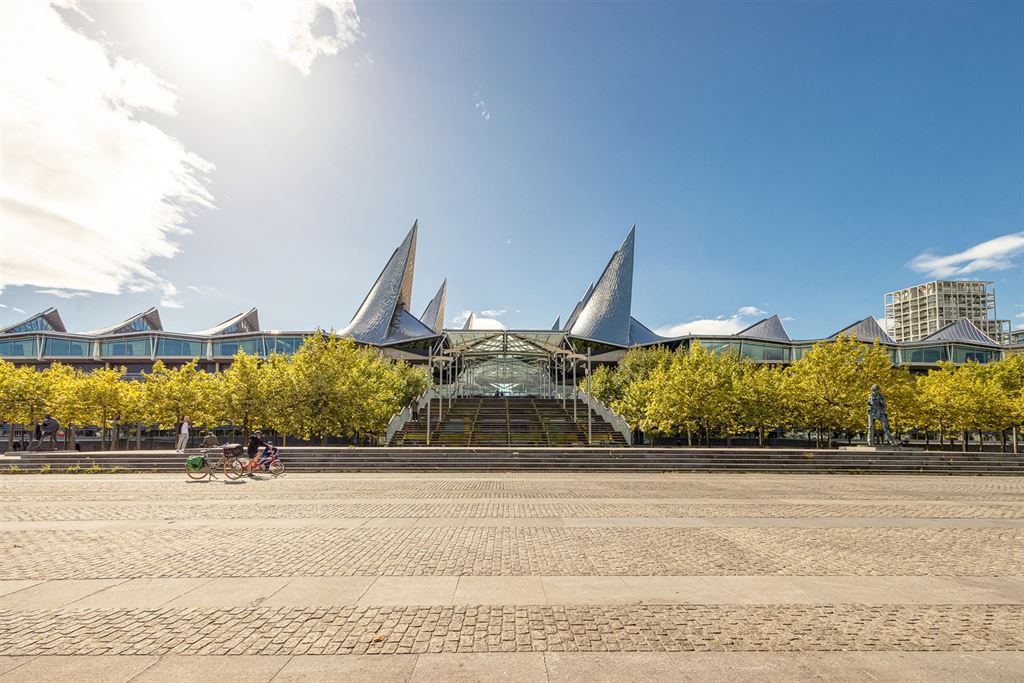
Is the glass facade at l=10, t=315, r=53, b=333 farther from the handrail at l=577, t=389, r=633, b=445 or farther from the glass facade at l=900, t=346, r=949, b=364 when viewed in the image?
the glass facade at l=900, t=346, r=949, b=364

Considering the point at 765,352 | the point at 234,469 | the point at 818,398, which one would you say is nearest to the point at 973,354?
the point at 765,352

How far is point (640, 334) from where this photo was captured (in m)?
86.8

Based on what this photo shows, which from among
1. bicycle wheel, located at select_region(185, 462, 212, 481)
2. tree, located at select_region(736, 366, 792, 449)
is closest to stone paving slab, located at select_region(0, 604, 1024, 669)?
bicycle wheel, located at select_region(185, 462, 212, 481)

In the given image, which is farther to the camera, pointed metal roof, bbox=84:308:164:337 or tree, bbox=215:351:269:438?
pointed metal roof, bbox=84:308:164:337

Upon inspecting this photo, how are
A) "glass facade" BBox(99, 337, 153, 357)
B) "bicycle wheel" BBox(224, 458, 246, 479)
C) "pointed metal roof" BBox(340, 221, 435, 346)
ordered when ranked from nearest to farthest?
"bicycle wheel" BBox(224, 458, 246, 479) < "glass facade" BBox(99, 337, 153, 357) < "pointed metal roof" BBox(340, 221, 435, 346)

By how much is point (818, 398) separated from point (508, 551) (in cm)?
3235

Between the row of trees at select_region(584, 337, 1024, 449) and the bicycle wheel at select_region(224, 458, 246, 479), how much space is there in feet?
68.9

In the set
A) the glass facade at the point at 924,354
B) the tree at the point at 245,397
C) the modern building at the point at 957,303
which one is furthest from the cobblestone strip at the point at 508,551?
the modern building at the point at 957,303

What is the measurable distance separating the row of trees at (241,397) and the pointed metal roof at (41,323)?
59034 millimetres

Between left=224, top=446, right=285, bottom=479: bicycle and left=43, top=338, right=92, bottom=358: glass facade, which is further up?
left=43, top=338, right=92, bottom=358: glass facade

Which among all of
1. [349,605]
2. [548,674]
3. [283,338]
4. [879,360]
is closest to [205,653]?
[349,605]

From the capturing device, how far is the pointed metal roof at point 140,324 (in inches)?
3285

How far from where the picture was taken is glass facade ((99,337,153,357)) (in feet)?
233

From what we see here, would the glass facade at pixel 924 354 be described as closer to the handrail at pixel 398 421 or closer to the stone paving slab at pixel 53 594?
the handrail at pixel 398 421
